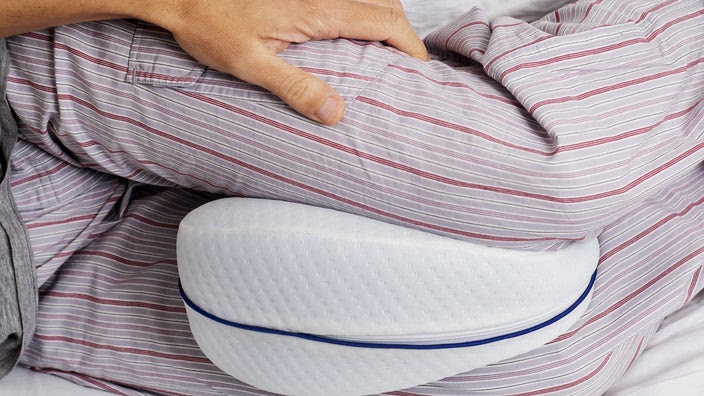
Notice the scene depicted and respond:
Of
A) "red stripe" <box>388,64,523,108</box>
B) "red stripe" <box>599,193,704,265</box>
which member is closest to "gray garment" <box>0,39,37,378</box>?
"red stripe" <box>388,64,523,108</box>

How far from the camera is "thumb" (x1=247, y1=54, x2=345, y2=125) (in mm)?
779

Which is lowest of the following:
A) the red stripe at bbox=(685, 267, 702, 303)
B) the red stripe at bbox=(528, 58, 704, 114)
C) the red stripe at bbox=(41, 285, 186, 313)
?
the red stripe at bbox=(41, 285, 186, 313)

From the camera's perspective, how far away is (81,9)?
2.71ft

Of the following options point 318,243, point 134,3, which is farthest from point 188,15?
point 318,243

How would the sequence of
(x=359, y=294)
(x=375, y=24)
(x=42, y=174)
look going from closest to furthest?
(x=359, y=294) < (x=375, y=24) < (x=42, y=174)


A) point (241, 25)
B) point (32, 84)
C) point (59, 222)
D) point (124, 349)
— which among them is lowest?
point (124, 349)

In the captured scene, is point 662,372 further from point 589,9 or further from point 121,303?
point 121,303

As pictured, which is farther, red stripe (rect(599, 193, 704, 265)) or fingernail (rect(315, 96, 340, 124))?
red stripe (rect(599, 193, 704, 265))

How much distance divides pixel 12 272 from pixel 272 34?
0.41 meters

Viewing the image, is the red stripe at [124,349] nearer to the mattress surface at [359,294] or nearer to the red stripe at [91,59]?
the mattress surface at [359,294]

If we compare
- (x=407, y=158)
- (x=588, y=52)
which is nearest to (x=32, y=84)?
(x=407, y=158)

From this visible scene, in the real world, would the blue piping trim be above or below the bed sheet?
above

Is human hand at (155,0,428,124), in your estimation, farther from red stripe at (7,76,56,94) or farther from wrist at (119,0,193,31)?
red stripe at (7,76,56,94)

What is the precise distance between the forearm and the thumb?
119mm
